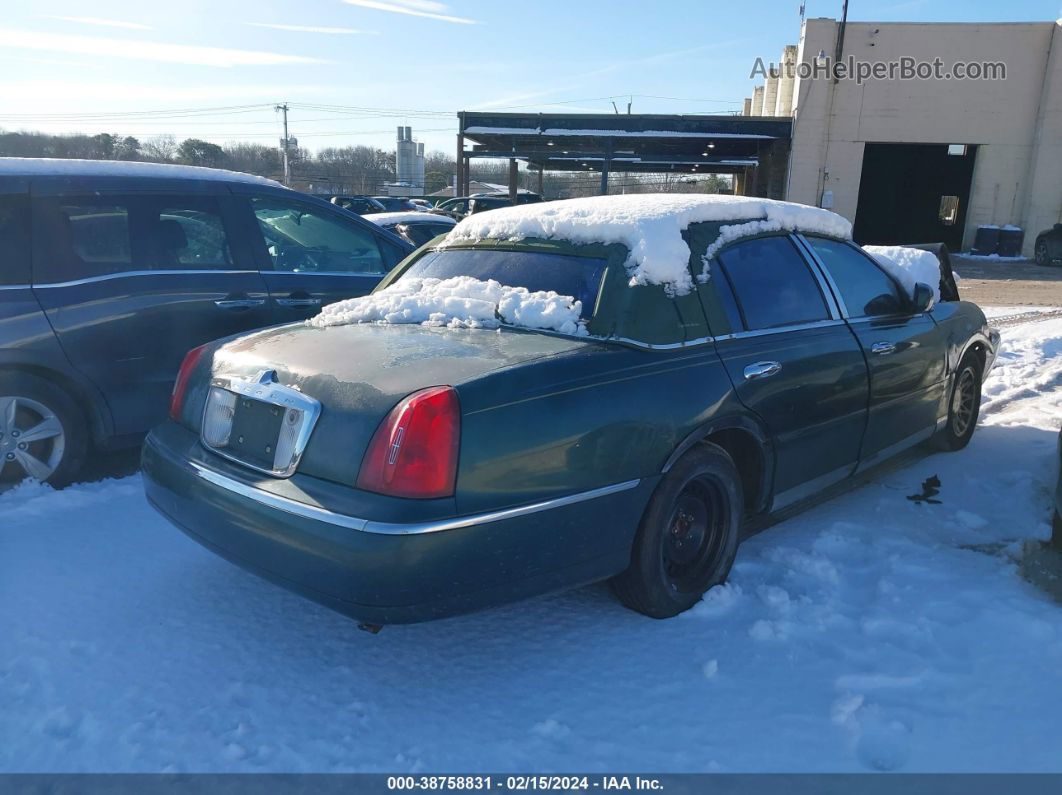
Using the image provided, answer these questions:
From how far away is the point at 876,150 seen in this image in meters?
28.7

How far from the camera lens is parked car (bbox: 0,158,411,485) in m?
4.27

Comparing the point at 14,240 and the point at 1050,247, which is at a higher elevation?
the point at 14,240

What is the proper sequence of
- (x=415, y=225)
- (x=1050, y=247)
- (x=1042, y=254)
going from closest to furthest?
(x=415, y=225), (x=1050, y=247), (x=1042, y=254)

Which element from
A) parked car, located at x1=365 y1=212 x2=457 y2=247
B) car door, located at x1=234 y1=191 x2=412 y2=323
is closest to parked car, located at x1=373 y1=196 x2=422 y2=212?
parked car, located at x1=365 y1=212 x2=457 y2=247

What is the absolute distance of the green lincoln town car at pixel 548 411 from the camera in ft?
8.21

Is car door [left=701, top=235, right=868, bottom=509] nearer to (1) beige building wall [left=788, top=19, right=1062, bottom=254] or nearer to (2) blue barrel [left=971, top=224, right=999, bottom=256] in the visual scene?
(1) beige building wall [left=788, top=19, right=1062, bottom=254]

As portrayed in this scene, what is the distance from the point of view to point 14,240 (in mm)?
4262

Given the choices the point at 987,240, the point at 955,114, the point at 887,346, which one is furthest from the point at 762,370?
the point at 955,114

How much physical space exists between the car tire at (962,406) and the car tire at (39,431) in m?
5.13

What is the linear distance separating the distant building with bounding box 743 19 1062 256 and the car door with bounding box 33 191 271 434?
2391 centimetres

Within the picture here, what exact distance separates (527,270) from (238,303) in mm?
2345

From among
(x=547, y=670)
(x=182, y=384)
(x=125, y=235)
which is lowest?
(x=547, y=670)

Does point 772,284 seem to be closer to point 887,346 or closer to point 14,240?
point 887,346
